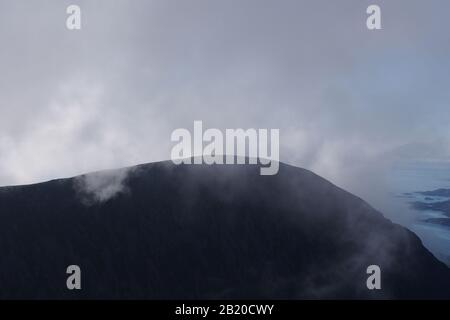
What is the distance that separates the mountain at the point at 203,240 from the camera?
92.9m

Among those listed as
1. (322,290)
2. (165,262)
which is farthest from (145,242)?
(322,290)

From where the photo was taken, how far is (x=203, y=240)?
112 meters

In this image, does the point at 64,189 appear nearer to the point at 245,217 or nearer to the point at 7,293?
the point at 7,293

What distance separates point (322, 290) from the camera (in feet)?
→ 282

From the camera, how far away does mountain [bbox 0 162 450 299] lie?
305 ft

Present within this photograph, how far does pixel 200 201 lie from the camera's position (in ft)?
368

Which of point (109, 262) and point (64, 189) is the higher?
point (64, 189)

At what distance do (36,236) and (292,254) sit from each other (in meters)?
52.3

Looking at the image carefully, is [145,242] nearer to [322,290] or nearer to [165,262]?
[165,262]

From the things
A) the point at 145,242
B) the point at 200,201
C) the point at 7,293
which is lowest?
the point at 7,293

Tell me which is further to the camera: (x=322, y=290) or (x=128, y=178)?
(x=128, y=178)
